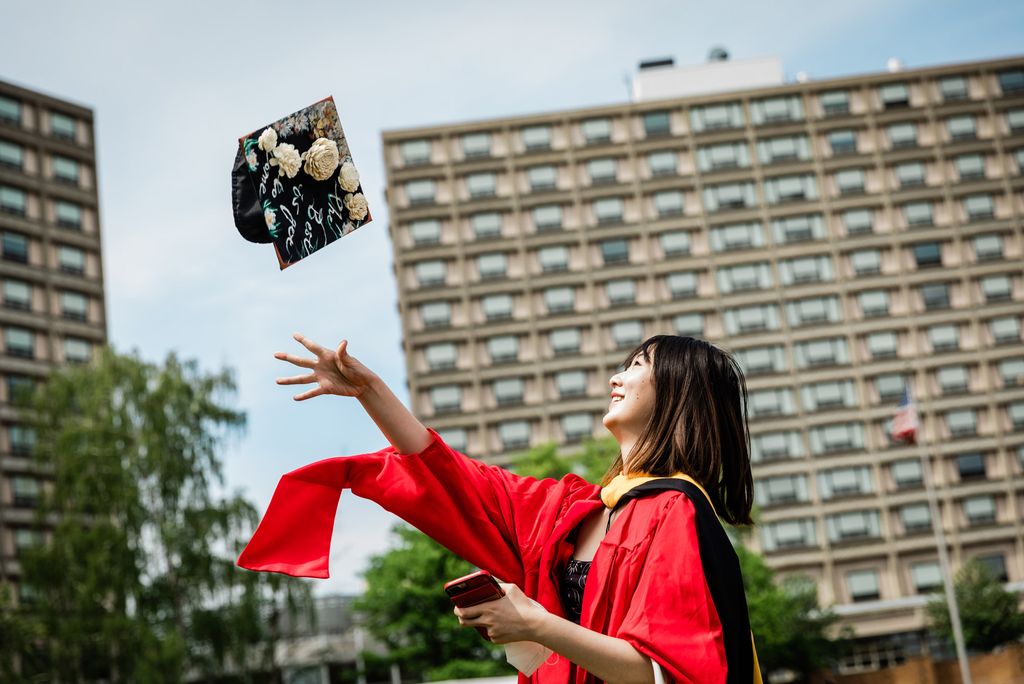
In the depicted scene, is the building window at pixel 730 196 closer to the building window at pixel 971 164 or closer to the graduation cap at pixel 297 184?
the building window at pixel 971 164

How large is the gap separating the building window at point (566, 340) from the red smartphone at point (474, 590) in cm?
6707

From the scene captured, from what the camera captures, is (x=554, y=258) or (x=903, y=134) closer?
(x=554, y=258)

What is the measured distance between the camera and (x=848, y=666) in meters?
66.4

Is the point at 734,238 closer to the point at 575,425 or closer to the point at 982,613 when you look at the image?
the point at 575,425

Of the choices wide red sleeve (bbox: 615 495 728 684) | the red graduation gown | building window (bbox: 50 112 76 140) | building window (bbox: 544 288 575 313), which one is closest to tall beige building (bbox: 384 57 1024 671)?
building window (bbox: 544 288 575 313)

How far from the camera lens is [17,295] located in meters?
62.6

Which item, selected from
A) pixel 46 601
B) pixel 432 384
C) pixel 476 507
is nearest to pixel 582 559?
pixel 476 507

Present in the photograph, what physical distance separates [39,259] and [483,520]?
65.5 meters

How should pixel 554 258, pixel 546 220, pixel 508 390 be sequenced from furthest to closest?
pixel 546 220 → pixel 554 258 → pixel 508 390

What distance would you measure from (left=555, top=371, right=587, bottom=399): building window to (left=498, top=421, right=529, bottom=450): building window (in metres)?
2.95

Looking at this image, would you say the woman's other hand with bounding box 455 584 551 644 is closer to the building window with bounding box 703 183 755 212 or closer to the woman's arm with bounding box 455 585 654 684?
the woman's arm with bounding box 455 585 654 684

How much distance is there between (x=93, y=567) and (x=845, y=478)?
4576cm

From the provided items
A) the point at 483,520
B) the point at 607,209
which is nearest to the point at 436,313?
the point at 607,209

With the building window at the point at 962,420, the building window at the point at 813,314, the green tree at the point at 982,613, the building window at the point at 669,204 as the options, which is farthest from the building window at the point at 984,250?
the green tree at the point at 982,613
